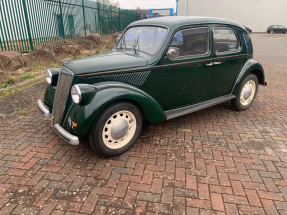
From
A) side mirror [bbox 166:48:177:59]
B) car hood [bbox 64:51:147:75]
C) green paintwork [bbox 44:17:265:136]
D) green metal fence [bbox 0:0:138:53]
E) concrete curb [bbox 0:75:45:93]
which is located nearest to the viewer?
green paintwork [bbox 44:17:265:136]

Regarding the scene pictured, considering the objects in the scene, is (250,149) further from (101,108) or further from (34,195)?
(34,195)

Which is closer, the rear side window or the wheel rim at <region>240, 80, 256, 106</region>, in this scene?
the rear side window

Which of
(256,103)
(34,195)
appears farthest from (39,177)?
(256,103)

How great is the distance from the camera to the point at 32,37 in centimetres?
862

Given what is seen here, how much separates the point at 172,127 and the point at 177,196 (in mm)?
1631

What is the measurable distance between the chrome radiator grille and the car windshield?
4.08ft

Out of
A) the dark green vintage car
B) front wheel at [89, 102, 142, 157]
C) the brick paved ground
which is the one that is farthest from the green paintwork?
the brick paved ground

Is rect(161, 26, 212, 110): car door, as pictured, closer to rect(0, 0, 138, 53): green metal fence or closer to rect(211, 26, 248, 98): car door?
rect(211, 26, 248, 98): car door

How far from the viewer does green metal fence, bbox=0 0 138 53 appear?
763 centimetres

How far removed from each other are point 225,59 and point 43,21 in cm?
842

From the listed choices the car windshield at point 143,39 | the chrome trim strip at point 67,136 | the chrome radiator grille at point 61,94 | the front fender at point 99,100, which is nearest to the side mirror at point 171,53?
the car windshield at point 143,39

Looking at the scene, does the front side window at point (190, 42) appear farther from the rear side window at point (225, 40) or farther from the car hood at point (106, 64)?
the car hood at point (106, 64)

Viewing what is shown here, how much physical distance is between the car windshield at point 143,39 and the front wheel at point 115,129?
1.03 metres

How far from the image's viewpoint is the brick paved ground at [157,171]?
7.25ft
